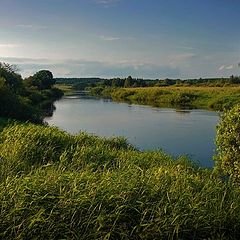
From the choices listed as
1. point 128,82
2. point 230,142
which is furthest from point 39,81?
point 230,142

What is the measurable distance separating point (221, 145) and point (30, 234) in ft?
20.1

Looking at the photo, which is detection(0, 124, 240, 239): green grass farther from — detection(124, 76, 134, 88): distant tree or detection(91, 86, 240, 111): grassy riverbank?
detection(124, 76, 134, 88): distant tree

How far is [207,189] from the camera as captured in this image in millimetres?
8117

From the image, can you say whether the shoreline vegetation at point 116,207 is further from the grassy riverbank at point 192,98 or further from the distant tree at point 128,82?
the distant tree at point 128,82

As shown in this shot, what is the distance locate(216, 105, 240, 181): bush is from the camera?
1007cm

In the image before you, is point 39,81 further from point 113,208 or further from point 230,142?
point 113,208

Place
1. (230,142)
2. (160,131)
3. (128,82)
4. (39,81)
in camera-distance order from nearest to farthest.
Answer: (230,142) < (160,131) < (39,81) < (128,82)

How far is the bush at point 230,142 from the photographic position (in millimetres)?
10067

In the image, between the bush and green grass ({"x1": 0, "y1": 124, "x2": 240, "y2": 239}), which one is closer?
green grass ({"x1": 0, "y1": 124, "x2": 240, "y2": 239})

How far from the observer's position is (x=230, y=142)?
10.3 metres

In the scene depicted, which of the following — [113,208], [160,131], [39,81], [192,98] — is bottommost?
[160,131]

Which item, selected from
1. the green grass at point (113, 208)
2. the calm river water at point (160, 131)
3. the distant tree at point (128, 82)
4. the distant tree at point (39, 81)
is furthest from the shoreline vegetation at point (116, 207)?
the distant tree at point (128, 82)

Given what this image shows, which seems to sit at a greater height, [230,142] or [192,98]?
[230,142]

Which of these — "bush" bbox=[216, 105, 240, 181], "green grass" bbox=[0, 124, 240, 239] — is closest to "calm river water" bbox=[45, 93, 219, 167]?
"bush" bbox=[216, 105, 240, 181]
